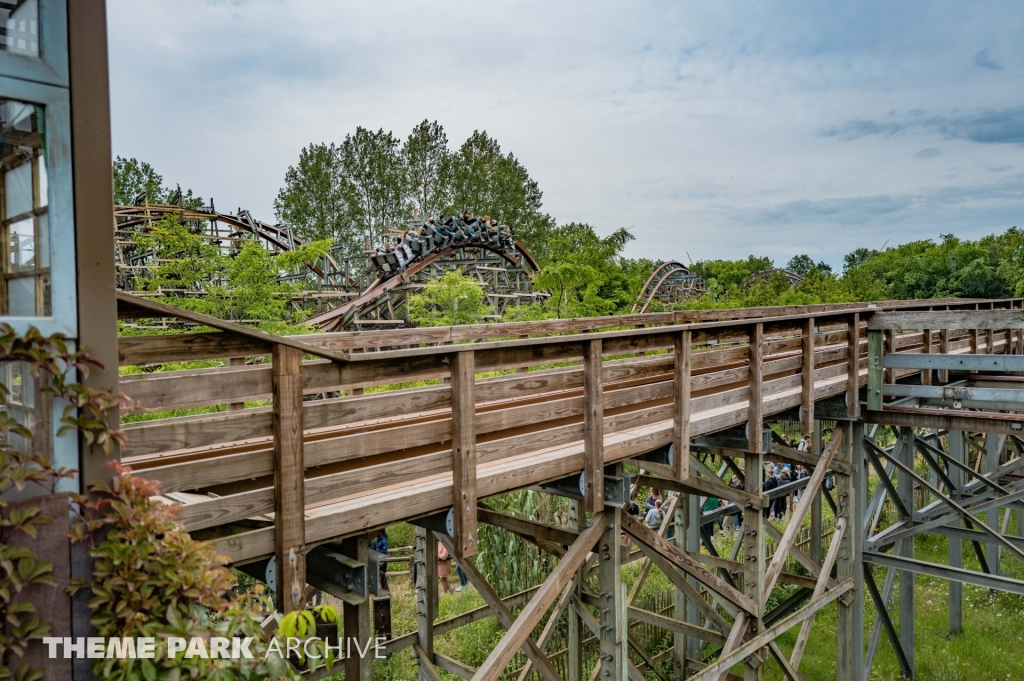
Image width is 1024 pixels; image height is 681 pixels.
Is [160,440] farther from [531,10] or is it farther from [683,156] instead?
[683,156]

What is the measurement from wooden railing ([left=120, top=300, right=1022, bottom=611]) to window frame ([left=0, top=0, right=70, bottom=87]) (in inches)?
32.5

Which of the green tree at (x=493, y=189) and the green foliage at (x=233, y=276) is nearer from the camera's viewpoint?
the green foliage at (x=233, y=276)

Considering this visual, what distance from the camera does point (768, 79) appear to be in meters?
54.9

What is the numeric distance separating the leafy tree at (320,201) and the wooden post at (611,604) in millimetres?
43021

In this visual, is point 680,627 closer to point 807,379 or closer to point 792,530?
point 792,530

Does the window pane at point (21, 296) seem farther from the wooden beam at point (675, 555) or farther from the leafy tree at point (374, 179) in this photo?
the leafy tree at point (374, 179)

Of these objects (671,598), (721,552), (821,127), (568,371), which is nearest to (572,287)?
(721,552)

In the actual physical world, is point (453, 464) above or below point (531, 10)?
below

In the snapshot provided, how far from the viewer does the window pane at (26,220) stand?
7.36ft

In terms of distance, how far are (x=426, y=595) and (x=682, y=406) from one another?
3.05m

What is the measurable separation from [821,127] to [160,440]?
106m

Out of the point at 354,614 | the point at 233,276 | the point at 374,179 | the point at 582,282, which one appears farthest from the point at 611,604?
the point at 374,179

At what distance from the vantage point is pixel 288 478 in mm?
3027

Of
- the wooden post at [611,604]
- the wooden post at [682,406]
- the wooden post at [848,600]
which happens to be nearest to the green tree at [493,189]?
the wooden post at [848,600]
